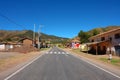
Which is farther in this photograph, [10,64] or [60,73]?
[10,64]

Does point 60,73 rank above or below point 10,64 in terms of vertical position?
below

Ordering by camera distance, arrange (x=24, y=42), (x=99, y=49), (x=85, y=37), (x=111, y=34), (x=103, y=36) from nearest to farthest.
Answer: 1. (x=111, y=34)
2. (x=103, y=36)
3. (x=99, y=49)
4. (x=24, y=42)
5. (x=85, y=37)

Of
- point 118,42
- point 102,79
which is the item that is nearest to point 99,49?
point 118,42

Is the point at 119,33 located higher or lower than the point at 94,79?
higher

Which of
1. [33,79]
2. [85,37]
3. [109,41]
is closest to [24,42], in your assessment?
[85,37]

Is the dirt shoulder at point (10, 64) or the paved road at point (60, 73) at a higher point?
the dirt shoulder at point (10, 64)

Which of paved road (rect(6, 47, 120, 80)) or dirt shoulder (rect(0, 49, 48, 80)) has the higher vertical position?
dirt shoulder (rect(0, 49, 48, 80))

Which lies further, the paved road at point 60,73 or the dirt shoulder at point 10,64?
the dirt shoulder at point 10,64

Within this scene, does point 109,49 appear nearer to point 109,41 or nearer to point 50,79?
point 109,41

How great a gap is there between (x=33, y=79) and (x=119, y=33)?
3320cm

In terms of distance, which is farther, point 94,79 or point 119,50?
point 119,50

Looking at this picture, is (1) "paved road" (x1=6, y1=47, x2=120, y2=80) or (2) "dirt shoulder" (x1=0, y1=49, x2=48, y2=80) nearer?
(1) "paved road" (x1=6, y1=47, x2=120, y2=80)

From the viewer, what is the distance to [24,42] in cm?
11075

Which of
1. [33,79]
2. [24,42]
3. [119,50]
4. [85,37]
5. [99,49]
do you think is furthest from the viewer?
[85,37]
